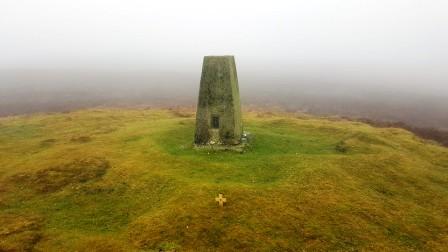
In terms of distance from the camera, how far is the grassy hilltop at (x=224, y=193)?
26.4 m

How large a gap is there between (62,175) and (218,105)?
51.4 feet

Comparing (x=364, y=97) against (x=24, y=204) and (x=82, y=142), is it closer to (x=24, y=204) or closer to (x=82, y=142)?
(x=82, y=142)

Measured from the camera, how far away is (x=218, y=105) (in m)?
39.3

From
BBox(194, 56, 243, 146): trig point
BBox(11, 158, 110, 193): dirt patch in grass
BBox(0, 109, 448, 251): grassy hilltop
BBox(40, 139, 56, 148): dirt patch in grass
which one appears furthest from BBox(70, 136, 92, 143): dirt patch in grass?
BBox(194, 56, 243, 146): trig point

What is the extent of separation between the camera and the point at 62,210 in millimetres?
30703

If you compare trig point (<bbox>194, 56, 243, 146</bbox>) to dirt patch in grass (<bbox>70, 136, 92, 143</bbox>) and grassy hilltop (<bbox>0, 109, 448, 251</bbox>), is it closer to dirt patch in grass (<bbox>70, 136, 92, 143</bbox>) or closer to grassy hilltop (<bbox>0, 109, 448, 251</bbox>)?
grassy hilltop (<bbox>0, 109, 448, 251</bbox>)

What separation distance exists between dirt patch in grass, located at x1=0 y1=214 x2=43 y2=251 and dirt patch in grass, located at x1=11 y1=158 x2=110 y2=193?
469 cm

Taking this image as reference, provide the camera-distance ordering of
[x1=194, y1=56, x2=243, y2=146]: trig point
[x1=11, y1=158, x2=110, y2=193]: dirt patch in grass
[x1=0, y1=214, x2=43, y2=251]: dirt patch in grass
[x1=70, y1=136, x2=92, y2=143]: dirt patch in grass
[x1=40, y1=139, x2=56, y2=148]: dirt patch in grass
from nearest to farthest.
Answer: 1. [x1=0, y1=214, x2=43, y2=251]: dirt patch in grass
2. [x1=11, y1=158, x2=110, y2=193]: dirt patch in grass
3. [x1=194, y1=56, x2=243, y2=146]: trig point
4. [x1=40, y1=139, x2=56, y2=148]: dirt patch in grass
5. [x1=70, y1=136, x2=92, y2=143]: dirt patch in grass

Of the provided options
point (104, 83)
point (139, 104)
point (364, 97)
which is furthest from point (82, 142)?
point (104, 83)

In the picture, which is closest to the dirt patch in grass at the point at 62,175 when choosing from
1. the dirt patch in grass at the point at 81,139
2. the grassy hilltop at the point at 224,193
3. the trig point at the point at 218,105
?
the grassy hilltop at the point at 224,193

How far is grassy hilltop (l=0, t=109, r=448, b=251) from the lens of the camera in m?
26.4

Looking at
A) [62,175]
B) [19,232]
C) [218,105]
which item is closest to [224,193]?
[218,105]

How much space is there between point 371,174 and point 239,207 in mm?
14522

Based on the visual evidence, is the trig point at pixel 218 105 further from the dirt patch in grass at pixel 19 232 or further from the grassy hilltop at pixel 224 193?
the dirt patch in grass at pixel 19 232
